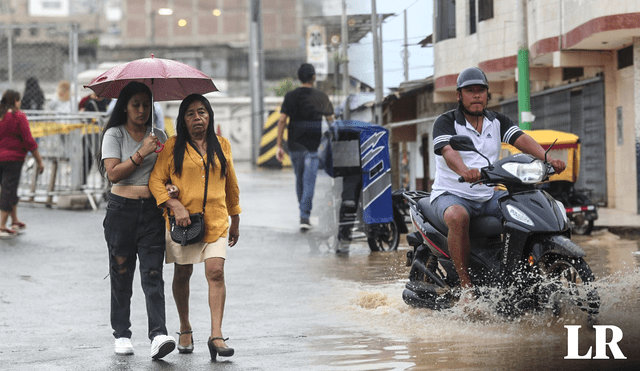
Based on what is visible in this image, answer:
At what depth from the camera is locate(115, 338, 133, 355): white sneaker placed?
597cm

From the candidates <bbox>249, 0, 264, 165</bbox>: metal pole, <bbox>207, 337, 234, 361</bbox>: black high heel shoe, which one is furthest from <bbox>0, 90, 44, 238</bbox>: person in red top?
<bbox>249, 0, 264, 165</bbox>: metal pole

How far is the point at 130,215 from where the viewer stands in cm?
602

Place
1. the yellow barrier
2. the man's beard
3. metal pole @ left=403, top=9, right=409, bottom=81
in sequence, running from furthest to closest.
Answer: the yellow barrier < metal pole @ left=403, top=9, right=409, bottom=81 < the man's beard

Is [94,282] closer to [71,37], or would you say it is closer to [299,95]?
[299,95]

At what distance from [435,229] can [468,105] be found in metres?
0.84

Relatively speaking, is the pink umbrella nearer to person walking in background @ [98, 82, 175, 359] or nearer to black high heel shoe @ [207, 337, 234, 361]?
person walking in background @ [98, 82, 175, 359]

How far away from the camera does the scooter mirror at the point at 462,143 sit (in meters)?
6.17

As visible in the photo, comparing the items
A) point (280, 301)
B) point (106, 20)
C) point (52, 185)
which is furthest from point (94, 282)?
point (106, 20)

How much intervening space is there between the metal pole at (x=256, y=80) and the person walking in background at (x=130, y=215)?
2904 cm

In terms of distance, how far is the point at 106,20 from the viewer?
94.1m

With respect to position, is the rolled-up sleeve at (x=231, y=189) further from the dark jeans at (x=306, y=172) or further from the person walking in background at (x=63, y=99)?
the person walking in background at (x=63, y=99)

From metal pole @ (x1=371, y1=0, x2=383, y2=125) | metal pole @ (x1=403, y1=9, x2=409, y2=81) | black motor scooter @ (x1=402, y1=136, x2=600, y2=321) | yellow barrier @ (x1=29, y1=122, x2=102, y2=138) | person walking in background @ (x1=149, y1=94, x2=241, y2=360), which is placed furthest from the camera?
yellow barrier @ (x1=29, y1=122, x2=102, y2=138)

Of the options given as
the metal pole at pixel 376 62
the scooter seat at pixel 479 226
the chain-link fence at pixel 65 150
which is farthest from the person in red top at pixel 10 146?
the scooter seat at pixel 479 226

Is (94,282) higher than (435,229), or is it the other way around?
(435,229)
